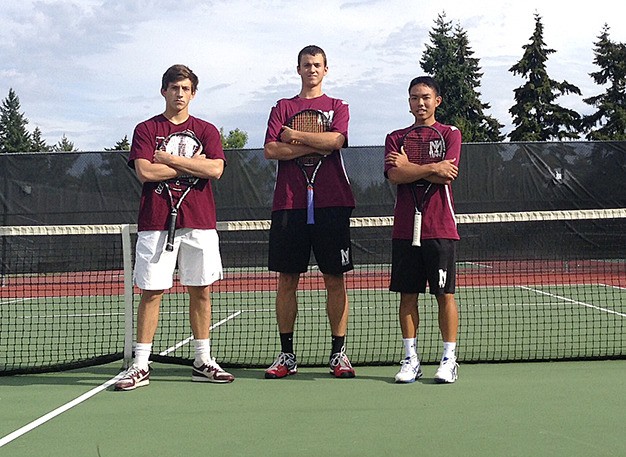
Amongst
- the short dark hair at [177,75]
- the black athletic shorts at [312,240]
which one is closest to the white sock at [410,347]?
the black athletic shorts at [312,240]

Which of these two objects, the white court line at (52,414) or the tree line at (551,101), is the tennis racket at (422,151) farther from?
the tree line at (551,101)

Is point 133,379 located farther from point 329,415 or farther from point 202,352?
point 329,415

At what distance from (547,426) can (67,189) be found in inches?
459

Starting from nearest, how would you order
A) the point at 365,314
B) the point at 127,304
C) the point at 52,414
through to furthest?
the point at 52,414
the point at 127,304
the point at 365,314

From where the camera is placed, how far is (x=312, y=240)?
4.40m

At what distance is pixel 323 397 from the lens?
384 centimetres

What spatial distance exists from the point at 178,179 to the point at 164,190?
10 cm

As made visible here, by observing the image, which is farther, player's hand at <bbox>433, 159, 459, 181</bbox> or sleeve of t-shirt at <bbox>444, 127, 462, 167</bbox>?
sleeve of t-shirt at <bbox>444, 127, 462, 167</bbox>

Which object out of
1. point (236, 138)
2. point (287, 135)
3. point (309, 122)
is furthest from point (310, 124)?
point (236, 138)

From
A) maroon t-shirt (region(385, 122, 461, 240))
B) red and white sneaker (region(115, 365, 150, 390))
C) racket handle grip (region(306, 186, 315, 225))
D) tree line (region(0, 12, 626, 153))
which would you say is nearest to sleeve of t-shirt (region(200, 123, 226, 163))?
racket handle grip (region(306, 186, 315, 225))

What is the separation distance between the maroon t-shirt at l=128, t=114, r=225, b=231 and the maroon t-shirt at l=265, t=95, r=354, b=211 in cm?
35

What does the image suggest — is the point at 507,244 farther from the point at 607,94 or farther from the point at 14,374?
the point at 607,94

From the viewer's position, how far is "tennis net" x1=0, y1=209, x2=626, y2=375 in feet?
16.5

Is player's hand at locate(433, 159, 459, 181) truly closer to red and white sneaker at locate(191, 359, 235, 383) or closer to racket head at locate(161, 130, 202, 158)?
racket head at locate(161, 130, 202, 158)
